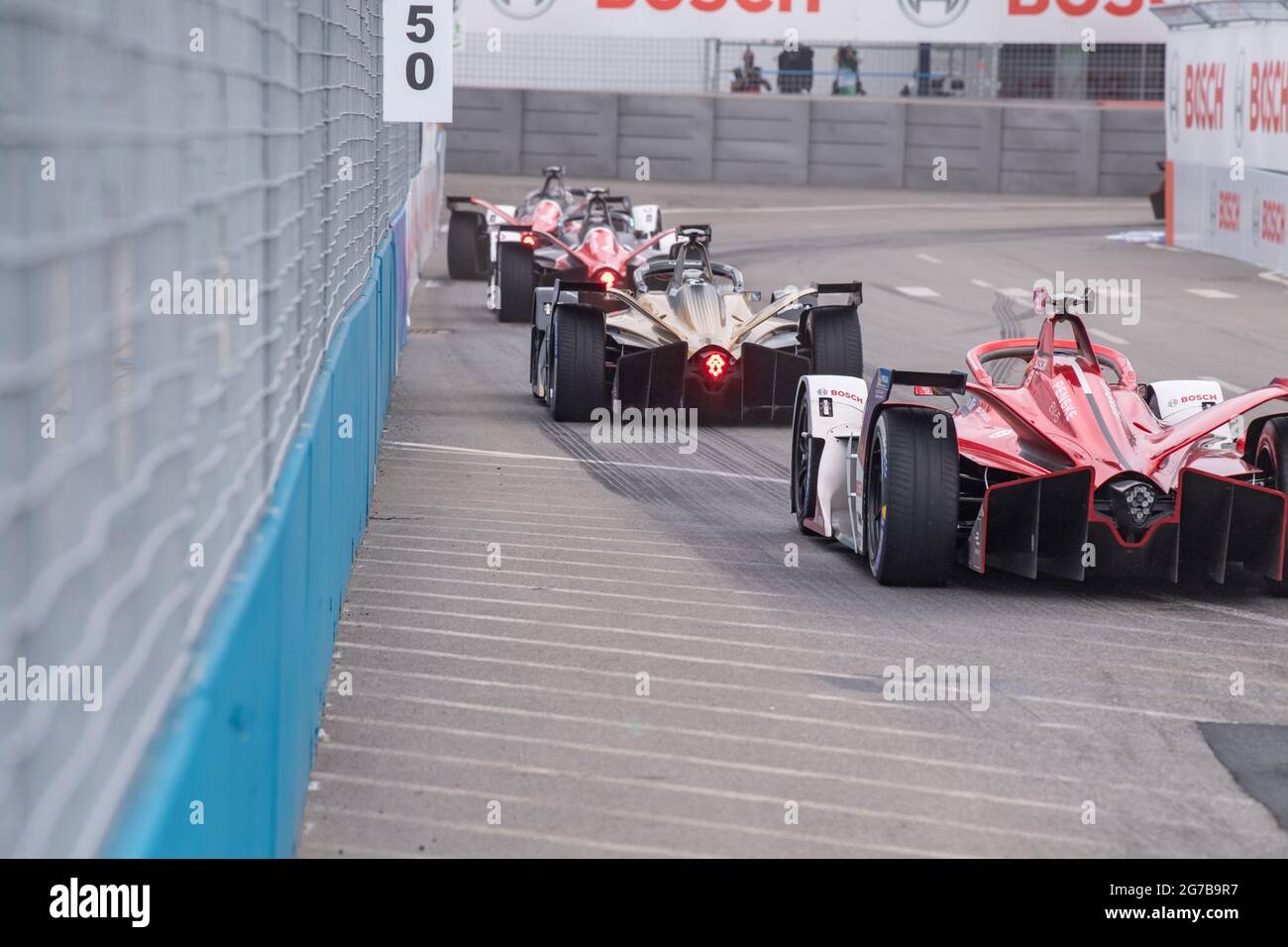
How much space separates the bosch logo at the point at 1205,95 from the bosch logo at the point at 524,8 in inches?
652

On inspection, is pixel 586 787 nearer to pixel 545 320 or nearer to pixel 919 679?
pixel 919 679

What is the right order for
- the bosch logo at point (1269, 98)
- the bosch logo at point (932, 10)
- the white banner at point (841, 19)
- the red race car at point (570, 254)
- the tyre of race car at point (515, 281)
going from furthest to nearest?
1. the bosch logo at point (932, 10)
2. the white banner at point (841, 19)
3. the bosch logo at point (1269, 98)
4. the tyre of race car at point (515, 281)
5. the red race car at point (570, 254)

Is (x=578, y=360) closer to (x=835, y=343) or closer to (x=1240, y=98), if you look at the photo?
(x=835, y=343)

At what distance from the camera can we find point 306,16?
523 centimetres

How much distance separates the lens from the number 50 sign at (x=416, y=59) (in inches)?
440

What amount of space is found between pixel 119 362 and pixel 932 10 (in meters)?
39.8

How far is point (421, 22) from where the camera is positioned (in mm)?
11234

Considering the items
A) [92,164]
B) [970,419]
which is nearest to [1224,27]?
[970,419]

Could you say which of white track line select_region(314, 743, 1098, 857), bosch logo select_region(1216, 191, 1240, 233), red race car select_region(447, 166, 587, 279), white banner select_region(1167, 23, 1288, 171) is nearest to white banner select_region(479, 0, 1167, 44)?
white banner select_region(1167, 23, 1288, 171)

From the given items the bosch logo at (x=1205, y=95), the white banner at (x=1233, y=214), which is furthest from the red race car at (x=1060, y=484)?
the bosch logo at (x=1205, y=95)

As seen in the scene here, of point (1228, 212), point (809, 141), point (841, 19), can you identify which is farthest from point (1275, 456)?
point (841, 19)

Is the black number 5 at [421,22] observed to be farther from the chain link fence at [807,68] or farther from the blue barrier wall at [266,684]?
the chain link fence at [807,68]

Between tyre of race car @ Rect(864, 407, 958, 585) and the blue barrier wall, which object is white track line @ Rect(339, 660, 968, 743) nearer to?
the blue barrier wall
